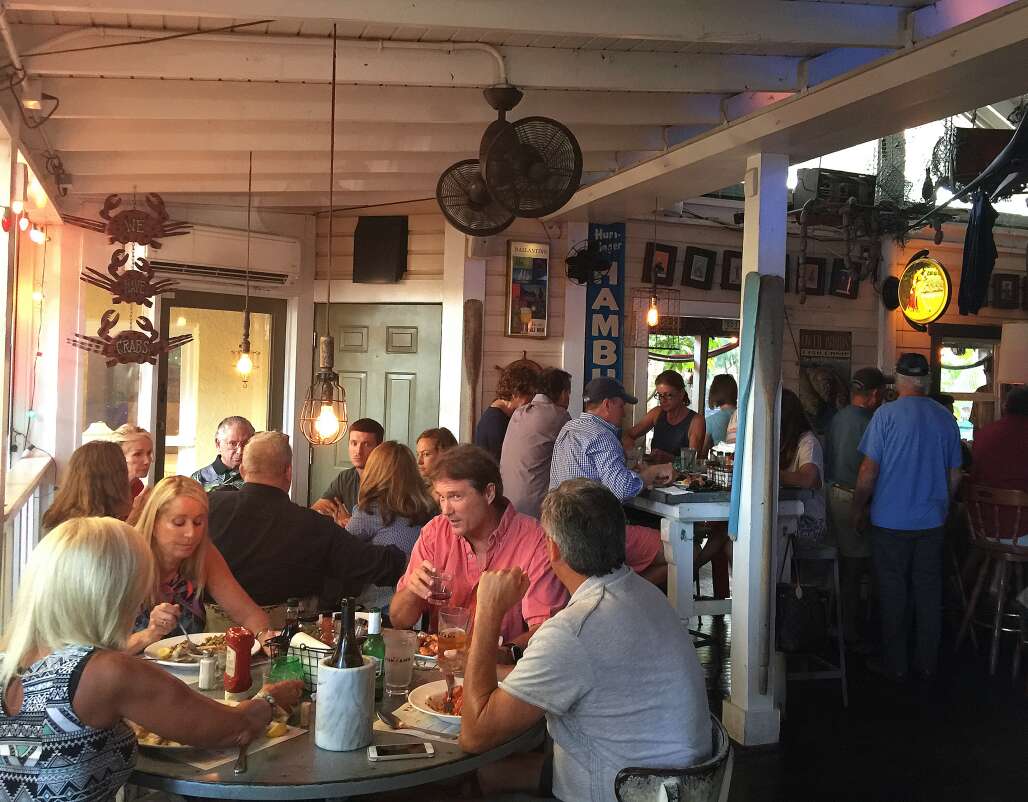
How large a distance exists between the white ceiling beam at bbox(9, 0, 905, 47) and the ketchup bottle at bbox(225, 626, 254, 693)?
2.24m

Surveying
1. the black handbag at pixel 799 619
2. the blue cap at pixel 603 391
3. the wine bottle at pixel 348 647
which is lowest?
the black handbag at pixel 799 619

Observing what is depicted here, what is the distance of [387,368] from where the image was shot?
8156 mm

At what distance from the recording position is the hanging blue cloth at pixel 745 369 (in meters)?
4.73

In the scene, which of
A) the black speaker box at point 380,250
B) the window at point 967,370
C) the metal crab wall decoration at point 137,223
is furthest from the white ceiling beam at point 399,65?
the window at point 967,370

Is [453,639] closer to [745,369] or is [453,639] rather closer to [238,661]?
[238,661]

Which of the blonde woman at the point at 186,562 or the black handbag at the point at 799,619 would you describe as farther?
the black handbag at the point at 799,619

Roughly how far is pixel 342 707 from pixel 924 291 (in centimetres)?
754

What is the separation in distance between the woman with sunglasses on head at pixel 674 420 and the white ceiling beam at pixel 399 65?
308cm

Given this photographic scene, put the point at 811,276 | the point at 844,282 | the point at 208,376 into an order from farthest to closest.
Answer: the point at 844,282 → the point at 811,276 → the point at 208,376

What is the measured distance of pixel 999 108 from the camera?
1018 centimetres

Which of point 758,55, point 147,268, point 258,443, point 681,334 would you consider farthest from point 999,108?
point 258,443

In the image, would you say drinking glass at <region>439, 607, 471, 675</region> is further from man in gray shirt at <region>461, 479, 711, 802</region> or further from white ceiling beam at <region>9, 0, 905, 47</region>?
white ceiling beam at <region>9, 0, 905, 47</region>

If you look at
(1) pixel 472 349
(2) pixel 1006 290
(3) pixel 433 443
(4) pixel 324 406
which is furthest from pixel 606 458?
(2) pixel 1006 290

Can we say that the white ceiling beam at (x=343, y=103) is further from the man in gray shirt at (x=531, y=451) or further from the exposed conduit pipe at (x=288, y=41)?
the man in gray shirt at (x=531, y=451)
